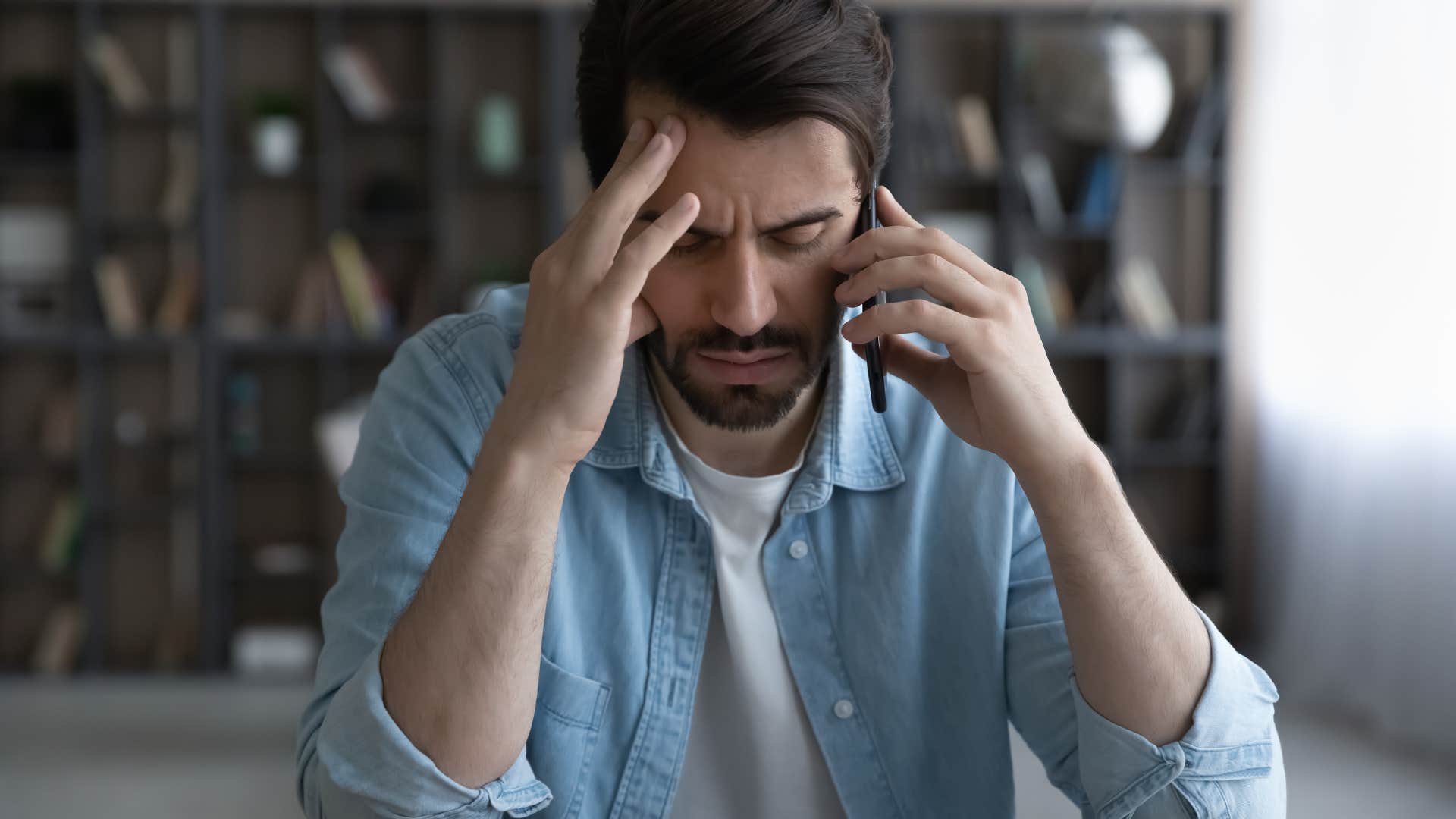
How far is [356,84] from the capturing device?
4465mm

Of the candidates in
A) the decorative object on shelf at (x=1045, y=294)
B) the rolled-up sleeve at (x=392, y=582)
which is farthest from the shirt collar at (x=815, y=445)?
the decorative object on shelf at (x=1045, y=294)

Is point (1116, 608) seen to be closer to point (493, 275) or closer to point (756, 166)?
point (756, 166)

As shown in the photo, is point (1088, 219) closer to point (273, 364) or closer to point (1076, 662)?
point (273, 364)

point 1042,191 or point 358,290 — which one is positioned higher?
point 1042,191

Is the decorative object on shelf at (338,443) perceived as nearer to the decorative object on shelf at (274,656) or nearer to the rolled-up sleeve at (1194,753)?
the decorative object on shelf at (274,656)

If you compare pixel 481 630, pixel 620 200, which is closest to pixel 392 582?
pixel 481 630

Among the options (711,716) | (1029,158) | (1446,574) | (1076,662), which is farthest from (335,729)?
(1029,158)

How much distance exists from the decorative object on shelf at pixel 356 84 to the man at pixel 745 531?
3.46 meters

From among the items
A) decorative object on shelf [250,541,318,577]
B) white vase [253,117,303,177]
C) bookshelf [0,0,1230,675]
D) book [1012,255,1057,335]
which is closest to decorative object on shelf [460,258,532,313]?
bookshelf [0,0,1230,675]

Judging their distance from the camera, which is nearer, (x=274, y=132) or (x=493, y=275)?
(x=274, y=132)

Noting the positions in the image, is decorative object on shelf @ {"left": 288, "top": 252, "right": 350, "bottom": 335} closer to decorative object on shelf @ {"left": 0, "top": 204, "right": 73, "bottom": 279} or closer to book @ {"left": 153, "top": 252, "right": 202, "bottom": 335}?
book @ {"left": 153, "top": 252, "right": 202, "bottom": 335}

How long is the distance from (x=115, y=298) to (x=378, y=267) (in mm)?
932

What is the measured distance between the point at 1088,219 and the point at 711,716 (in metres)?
3.84

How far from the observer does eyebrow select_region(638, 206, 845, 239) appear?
1179mm
